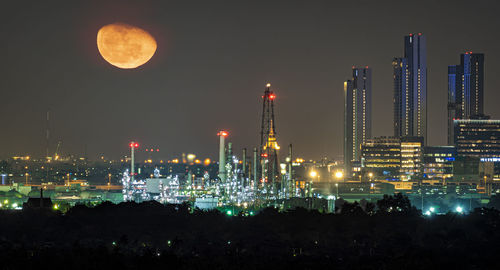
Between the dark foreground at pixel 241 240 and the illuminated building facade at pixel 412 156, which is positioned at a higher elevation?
the illuminated building facade at pixel 412 156

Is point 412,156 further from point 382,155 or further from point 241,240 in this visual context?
point 241,240

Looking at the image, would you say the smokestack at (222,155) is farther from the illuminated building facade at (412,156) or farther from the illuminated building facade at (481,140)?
the illuminated building facade at (481,140)

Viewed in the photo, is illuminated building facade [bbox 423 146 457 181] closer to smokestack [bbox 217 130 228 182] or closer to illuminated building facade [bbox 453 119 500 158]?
illuminated building facade [bbox 453 119 500 158]

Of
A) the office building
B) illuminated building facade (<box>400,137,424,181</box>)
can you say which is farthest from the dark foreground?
the office building

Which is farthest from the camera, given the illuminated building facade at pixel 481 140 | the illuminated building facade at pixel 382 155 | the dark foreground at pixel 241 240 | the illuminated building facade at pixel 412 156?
the illuminated building facade at pixel 481 140

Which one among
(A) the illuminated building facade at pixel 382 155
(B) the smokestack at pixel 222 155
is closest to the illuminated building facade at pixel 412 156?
(A) the illuminated building facade at pixel 382 155

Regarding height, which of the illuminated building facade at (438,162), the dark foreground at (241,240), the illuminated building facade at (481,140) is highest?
the illuminated building facade at (481,140)
